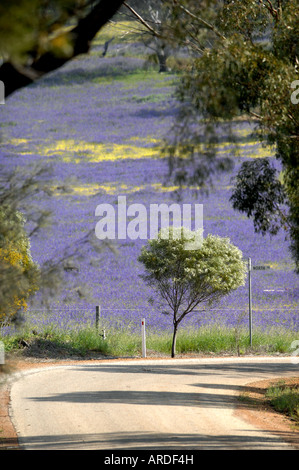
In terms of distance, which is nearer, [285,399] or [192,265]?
[285,399]

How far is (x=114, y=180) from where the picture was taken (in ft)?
175

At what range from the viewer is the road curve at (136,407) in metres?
10.6

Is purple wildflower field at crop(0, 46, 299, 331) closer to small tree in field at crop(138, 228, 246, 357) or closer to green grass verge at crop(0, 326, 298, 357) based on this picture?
green grass verge at crop(0, 326, 298, 357)

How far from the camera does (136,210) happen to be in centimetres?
4897

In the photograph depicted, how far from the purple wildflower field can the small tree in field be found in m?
2.23

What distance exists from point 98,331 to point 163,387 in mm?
9348

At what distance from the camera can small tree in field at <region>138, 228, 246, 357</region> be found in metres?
23.5

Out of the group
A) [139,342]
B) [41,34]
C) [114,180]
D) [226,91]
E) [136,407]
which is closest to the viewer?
[41,34]

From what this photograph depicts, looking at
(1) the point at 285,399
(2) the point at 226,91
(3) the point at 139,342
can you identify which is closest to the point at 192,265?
(3) the point at 139,342

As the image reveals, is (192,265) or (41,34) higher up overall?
(41,34)

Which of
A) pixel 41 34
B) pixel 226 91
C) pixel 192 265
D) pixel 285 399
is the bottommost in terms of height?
pixel 285 399

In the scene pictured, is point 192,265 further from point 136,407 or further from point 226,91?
point 226,91

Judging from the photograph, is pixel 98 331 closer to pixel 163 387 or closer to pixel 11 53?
pixel 163 387

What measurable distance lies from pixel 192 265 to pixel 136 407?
33.6ft
